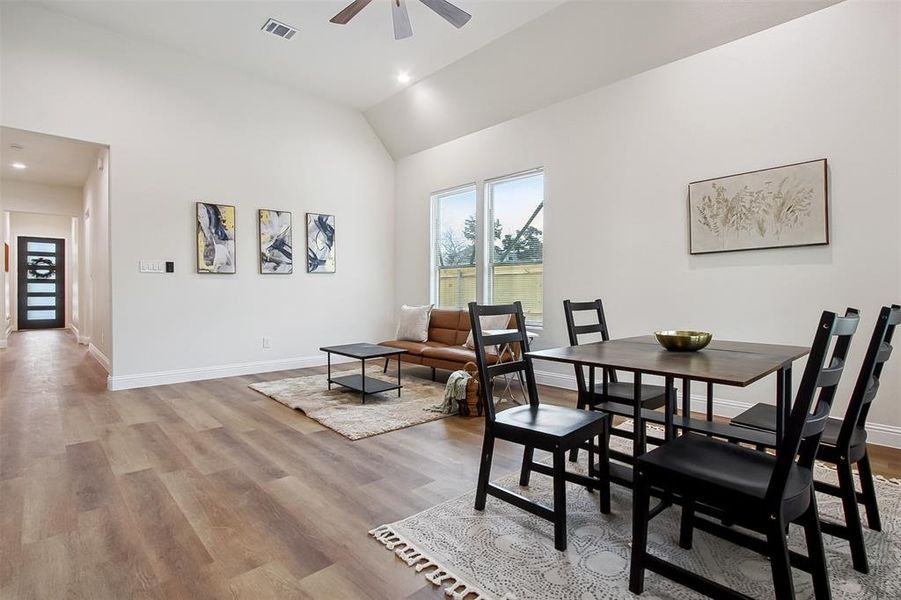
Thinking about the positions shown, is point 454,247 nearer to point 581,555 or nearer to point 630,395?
point 630,395

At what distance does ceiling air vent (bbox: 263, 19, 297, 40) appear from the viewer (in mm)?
4348

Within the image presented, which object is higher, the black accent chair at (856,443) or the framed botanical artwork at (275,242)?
the framed botanical artwork at (275,242)

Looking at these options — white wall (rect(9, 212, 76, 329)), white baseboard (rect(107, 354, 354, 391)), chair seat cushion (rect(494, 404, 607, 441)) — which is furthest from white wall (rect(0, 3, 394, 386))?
white wall (rect(9, 212, 76, 329))

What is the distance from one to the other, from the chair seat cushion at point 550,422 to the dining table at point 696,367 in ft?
0.70

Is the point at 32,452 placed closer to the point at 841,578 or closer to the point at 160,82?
the point at 160,82

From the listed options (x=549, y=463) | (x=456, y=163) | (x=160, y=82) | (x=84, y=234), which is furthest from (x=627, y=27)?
(x=84, y=234)

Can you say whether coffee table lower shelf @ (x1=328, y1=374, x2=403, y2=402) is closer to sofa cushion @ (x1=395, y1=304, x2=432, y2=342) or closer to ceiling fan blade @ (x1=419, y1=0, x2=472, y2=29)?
sofa cushion @ (x1=395, y1=304, x2=432, y2=342)

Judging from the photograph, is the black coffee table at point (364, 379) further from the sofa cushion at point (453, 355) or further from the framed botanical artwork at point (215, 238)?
the framed botanical artwork at point (215, 238)

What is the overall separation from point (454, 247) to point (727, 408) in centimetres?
362

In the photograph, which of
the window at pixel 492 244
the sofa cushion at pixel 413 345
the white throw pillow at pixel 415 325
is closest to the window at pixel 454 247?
the window at pixel 492 244

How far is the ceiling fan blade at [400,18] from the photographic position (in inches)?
130

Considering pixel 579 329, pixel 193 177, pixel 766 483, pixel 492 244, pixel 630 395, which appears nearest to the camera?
pixel 766 483

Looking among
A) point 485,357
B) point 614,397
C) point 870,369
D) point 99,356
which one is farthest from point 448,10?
point 99,356

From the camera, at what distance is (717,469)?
1449 mm
